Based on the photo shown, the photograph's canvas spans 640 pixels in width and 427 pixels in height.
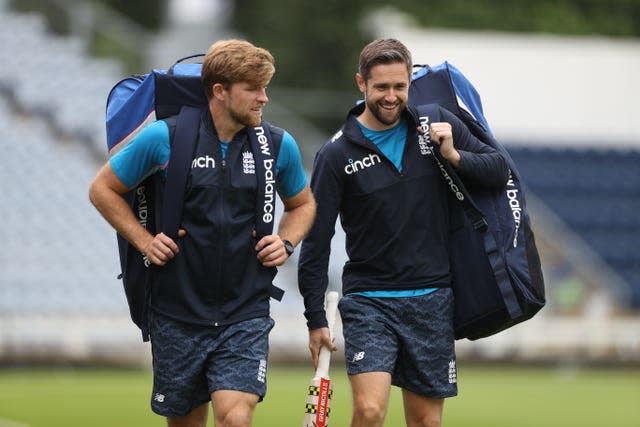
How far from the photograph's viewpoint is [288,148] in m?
6.46

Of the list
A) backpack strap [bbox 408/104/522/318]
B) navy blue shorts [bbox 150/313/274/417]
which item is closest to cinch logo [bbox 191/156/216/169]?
navy blue shorts [bbox 150/313/274/417]

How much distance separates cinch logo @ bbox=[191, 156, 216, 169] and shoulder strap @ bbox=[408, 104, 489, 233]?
45.4 inches

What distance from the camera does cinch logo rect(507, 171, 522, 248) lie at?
22.1 ft

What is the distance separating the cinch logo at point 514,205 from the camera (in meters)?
6.75

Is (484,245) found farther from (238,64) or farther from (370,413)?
(238,64)

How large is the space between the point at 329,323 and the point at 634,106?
19.7 m

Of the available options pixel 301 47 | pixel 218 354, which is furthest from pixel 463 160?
pixel 301 47

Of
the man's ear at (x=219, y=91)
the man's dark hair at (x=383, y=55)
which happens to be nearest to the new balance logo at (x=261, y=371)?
the man's ear at (x=219, y=91)

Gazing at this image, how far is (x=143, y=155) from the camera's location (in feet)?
20.1

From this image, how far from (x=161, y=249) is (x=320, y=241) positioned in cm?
98

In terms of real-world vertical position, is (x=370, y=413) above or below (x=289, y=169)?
below

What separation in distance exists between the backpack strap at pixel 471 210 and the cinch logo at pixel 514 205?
12cm

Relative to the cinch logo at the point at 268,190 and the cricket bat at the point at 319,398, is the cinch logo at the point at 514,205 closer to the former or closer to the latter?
the cricket bat at the point at 319,398

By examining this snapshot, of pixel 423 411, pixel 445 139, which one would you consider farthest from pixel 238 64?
pixel 423 411
